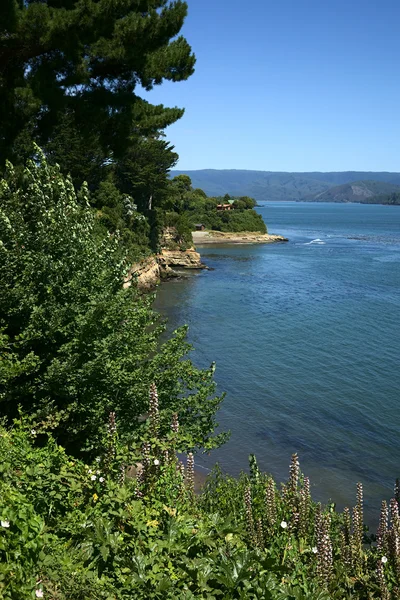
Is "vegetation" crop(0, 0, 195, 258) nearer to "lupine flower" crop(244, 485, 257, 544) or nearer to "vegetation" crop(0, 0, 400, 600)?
"vegetation" crop(0, 0, 400, 600)

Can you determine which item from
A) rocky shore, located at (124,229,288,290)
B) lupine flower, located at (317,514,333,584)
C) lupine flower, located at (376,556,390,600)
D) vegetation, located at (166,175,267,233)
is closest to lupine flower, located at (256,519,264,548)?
lupine flower, located at (317,514,333,584)

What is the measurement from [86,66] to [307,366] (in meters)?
19.7

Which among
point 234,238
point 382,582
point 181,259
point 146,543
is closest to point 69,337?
point 146,543

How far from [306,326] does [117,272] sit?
26.2m

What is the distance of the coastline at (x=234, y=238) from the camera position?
10012 centimetres

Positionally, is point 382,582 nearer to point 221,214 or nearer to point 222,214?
point 222,214

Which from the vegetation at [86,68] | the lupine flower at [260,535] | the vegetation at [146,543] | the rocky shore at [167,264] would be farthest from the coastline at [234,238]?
the vegetation at [146,543]

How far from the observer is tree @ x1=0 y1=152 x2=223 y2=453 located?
1012 centimetres

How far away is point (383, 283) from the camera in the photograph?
53125mm

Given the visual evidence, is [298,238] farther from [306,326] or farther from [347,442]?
[347,442]

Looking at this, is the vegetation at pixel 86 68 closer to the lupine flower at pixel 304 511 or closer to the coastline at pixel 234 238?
the lupine flower at pixel 304 511

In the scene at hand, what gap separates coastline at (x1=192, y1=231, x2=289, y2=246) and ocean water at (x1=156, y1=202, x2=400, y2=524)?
129 ft

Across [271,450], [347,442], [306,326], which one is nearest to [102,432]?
[271,450]

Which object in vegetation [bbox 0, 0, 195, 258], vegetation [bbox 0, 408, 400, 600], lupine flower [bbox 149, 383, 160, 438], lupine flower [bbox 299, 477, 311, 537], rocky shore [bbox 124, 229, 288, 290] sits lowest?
rocky shore [bbox 124, 229, 288, 290]
